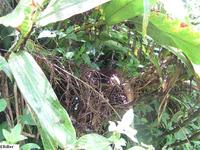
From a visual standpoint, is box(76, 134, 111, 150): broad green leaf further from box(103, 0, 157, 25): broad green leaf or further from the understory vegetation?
box(103, 0, 157, 25): broad green leaf

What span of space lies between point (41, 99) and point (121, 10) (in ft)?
0.98

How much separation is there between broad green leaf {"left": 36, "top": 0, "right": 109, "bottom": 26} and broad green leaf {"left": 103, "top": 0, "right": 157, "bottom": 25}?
0.12 meters

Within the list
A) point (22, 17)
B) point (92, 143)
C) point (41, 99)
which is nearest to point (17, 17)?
point (22, 17)

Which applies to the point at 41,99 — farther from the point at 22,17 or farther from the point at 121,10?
the point at 121,10

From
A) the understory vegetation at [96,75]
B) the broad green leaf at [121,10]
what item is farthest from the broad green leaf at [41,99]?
the broad green leaf at [121,10]

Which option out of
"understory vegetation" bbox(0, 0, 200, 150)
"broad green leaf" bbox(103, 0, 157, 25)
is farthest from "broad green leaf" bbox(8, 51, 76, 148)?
"broad green leaf" bbox(103, 0, 157, 25)

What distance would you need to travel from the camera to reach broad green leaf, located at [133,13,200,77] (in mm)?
867

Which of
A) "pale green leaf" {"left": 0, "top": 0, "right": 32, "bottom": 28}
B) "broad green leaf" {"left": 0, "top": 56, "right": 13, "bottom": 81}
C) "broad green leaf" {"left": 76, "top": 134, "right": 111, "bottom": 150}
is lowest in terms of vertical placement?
"broad green leaf" {"left": 76, "top": 134, "right": 111, "bottom": 150}

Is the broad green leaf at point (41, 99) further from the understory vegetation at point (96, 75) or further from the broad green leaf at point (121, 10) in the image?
the broad green leaf at point (121, 10)

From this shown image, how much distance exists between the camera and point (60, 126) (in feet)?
2.34

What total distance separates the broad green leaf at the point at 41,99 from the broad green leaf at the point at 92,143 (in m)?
0.02

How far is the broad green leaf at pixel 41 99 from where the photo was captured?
70cm

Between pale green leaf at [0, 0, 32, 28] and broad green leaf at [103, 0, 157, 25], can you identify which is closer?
pale green leaf at [0, 0, 32, 28]

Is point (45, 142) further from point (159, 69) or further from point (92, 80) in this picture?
point (159, 69)
